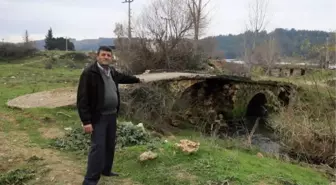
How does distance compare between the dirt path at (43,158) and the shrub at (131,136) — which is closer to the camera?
the dirt path at (43,158)

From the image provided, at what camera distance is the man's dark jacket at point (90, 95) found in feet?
16.4

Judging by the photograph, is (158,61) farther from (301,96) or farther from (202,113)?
(301,96)

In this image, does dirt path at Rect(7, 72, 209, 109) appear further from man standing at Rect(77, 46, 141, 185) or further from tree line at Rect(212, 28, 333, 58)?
tree line at Rect(212, 28, 333, 58)

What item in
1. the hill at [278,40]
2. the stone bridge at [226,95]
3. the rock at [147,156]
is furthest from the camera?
the hill at [278,40]

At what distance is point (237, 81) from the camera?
69.4ft

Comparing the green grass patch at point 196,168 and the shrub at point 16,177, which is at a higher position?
the green grass patch at point 196,168

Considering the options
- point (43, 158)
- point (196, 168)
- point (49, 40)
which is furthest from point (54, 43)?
point (196, 168)

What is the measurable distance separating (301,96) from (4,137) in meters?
10.2

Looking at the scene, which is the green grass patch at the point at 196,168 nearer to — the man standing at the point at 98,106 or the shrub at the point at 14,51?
the man standing at the point at 98,106

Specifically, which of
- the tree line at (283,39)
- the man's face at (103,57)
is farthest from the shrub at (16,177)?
the tree line at (283,39)

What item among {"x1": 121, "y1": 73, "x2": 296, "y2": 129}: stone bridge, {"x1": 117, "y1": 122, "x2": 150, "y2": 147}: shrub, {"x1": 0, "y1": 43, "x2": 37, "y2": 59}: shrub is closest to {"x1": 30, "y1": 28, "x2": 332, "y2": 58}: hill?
{"x1": 0, "y1": 43, "x2": 37, "y2": 59}: shrub

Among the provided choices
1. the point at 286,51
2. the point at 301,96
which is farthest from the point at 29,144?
the point at 286,51

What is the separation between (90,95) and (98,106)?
0.61 feet

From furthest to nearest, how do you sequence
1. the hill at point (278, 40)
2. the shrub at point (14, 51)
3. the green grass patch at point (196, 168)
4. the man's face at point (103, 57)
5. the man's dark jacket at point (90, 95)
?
1. the hill at point (278, 40)
2. the shrub at point (14, 51)
3. the green grass patch at point (196, 168)
4. the man's face at point (103, 57)
5. the man's dark jacket at point (90, 95)
